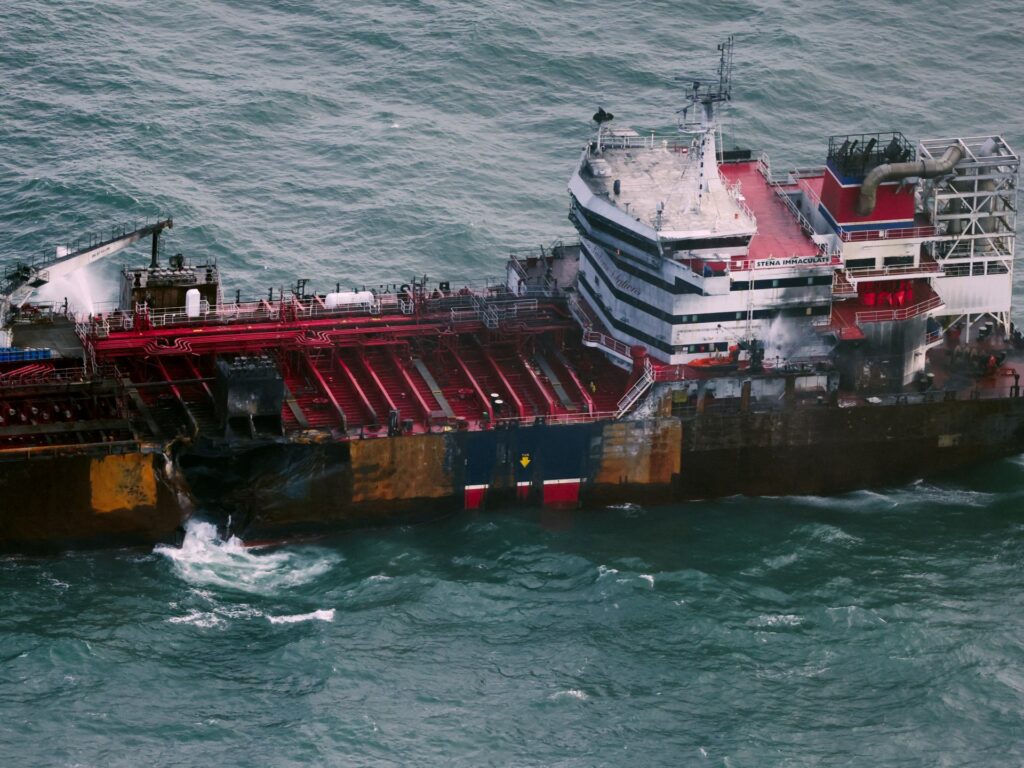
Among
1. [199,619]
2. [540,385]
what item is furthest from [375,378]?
[199,619]

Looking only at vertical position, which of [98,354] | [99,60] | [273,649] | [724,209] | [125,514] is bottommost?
[273,649]

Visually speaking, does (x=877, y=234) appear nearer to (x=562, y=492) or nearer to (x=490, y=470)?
(x=562, y=492)

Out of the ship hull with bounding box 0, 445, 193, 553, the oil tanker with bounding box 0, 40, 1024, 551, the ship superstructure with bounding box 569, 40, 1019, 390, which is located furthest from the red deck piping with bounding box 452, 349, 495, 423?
the ship hull with bounding box 0, 445, 193, 553

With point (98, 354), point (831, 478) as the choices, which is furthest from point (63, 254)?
point (831, 478)

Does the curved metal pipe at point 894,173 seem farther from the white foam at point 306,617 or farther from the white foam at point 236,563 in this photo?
the white foam at point 306,617

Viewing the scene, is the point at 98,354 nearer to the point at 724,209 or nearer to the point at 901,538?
the point at 724,209

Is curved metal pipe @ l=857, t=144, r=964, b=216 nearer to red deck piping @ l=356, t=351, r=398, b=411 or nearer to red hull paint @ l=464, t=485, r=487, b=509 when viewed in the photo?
red hull paint @ l=464, t=485, r=487, b=509

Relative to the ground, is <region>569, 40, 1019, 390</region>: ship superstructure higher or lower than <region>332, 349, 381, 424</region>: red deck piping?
higher
